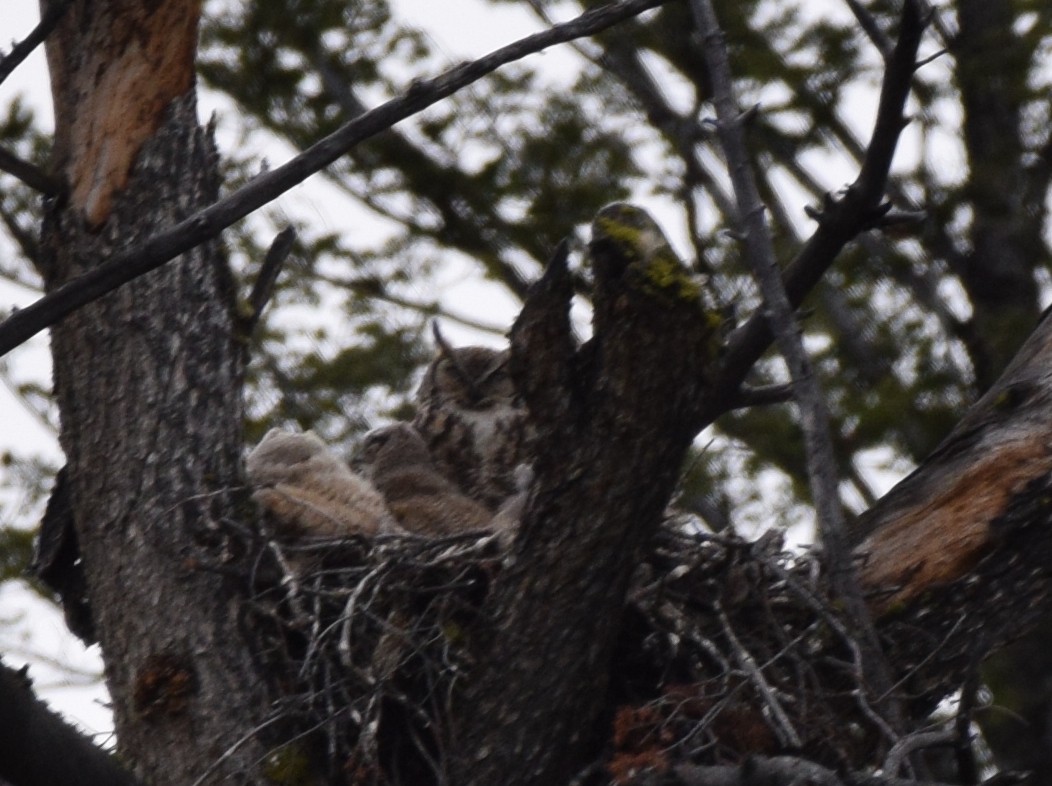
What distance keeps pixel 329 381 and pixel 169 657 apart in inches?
183

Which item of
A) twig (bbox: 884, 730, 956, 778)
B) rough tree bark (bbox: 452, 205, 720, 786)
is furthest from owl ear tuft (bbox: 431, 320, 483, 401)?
twig (bbox: 884, 730, 956, 778)

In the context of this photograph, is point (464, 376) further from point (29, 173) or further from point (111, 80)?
point (29, 173)

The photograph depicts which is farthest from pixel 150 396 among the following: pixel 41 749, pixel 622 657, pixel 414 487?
pixel 41 749

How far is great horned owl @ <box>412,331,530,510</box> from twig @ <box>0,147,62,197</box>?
1576 mm

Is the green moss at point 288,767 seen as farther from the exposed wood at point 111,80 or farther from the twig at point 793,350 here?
the exposed wood at point 111,80

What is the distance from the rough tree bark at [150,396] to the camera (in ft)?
12.4

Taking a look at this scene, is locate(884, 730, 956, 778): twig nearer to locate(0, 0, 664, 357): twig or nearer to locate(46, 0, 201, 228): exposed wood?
locate(0, 0, 664, 357): twig

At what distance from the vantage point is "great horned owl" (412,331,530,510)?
5.43 m

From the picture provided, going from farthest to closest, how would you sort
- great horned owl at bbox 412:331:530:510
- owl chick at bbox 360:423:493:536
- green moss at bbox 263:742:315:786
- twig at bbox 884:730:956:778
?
great horned owl at bbox 412:331:530:510 < owl chick at bbox 360:423:493:536 < green moss at bbox 263:742:315:786 < twig at bbox 884:730:956:778

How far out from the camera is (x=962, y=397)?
24.2 feet

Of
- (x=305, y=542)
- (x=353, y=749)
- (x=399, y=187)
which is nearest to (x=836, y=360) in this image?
(x=399, y=187)

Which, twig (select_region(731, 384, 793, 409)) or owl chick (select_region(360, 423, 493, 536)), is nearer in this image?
twig (select_region(731, 384, 793, 409))

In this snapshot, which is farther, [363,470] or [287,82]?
[287,82]

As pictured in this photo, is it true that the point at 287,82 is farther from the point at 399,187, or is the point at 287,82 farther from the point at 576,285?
the point at 576,285
